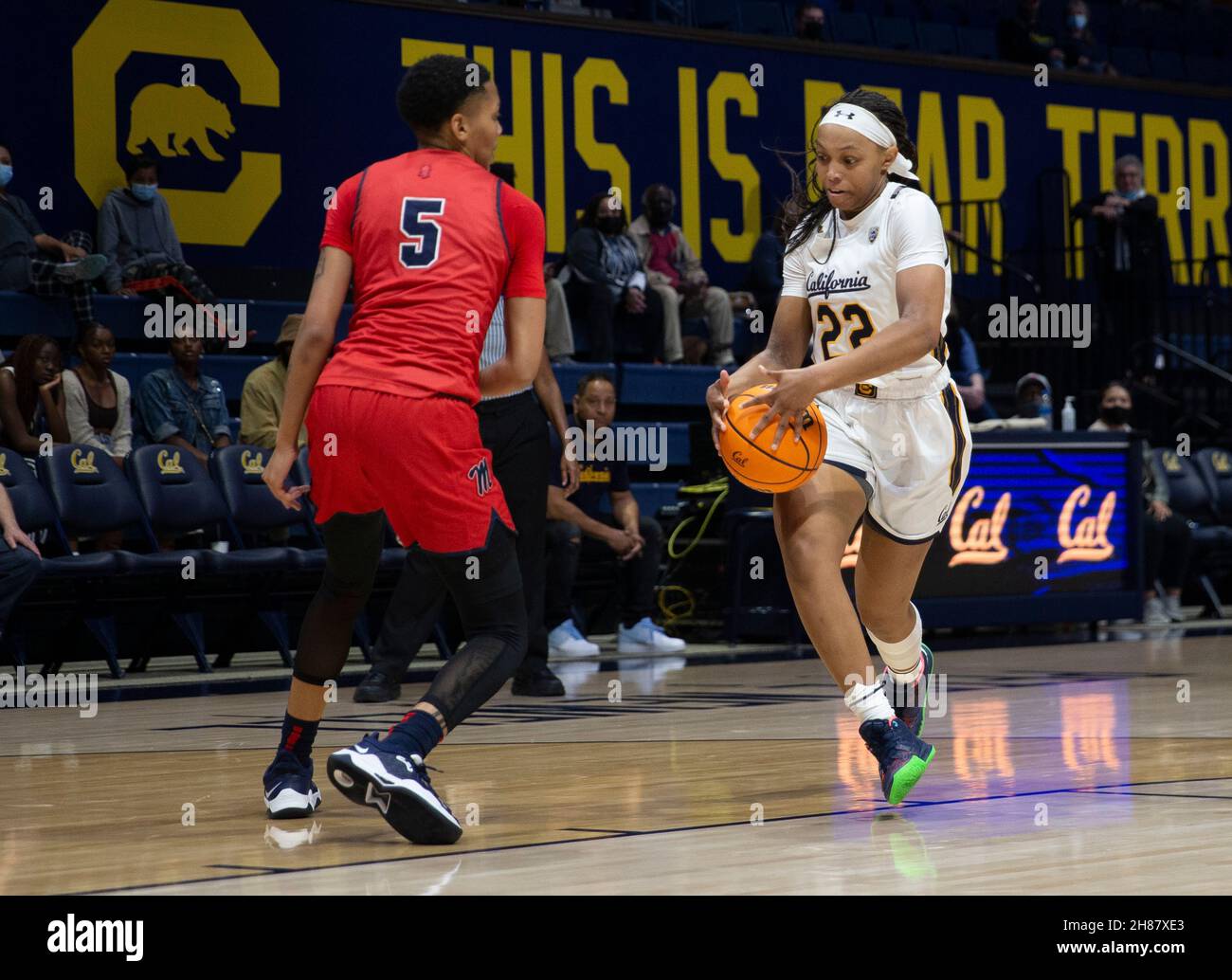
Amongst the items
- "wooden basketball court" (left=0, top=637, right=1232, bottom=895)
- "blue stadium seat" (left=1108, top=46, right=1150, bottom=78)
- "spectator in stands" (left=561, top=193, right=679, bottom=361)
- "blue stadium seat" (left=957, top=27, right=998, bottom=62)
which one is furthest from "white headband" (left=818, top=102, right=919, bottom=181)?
"blue stadium seat" (left=1108, top=46, right=1150, bottom=78)

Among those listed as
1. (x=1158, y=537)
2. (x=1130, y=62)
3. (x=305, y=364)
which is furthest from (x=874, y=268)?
(x=1130, y=62)

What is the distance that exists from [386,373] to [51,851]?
126 centimetres

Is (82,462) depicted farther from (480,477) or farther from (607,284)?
(480,477)

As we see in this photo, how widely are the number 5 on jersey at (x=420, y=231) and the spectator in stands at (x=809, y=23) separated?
12.7 metres

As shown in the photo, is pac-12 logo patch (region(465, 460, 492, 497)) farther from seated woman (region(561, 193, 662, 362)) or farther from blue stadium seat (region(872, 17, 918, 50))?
blue stadium seat (region(872, 17, 918, 50))

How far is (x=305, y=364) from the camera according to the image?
4297 millimetres

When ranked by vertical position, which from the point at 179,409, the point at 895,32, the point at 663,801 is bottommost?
the point at 663,801

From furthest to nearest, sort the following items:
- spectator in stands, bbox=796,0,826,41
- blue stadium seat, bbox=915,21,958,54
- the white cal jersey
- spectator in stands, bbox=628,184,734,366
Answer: blue stadium seat, bbox=915,21,958,54
spectator in stands, bbox=796,0,826,41
spectator in stands, bbox=628,184,734,366
the white cal jersey

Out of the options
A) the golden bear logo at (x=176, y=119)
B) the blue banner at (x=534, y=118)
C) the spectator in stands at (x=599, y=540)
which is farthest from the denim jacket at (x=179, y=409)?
the golden bear logo at (x=176, y=119)

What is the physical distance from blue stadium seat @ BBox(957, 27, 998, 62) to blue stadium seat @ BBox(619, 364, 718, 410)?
583 cm

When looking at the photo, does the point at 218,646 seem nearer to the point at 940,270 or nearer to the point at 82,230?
the point at 82,230

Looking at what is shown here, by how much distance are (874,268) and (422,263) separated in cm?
128

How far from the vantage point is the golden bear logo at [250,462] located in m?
10.4

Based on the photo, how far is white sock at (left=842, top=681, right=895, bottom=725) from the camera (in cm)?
483
